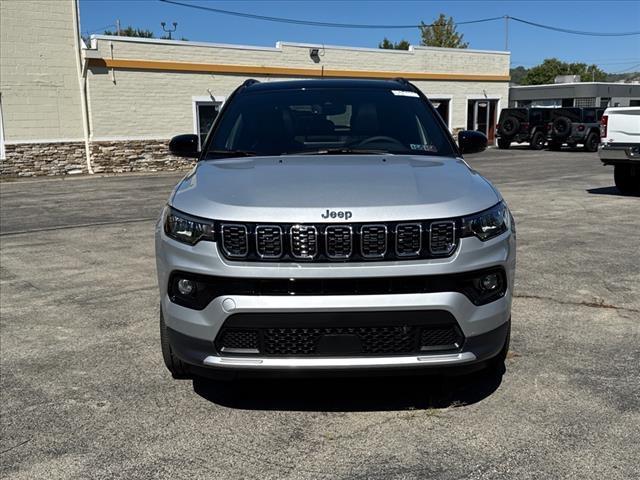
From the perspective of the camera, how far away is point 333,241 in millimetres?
2902

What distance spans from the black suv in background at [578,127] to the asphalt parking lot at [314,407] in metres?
25.0

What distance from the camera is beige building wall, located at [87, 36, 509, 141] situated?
2178 centimetres

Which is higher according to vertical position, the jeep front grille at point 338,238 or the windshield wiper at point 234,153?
the windshield wiper at point 234,153

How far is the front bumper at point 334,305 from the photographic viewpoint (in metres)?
2.87

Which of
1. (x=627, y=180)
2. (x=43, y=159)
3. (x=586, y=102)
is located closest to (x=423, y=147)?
(x=627, y=180)

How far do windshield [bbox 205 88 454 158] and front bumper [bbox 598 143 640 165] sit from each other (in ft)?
27.2

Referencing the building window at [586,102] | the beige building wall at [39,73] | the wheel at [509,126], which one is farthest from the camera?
the building window at [586,102]

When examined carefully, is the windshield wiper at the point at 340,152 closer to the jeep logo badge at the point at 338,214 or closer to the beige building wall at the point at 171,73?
the jeep logo badge at the point at 338,214

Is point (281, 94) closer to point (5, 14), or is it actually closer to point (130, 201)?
point (130, 201)

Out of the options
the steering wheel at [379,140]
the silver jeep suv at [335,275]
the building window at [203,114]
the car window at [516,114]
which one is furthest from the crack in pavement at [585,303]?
the car window at [516,114]

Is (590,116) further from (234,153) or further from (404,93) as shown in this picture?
(234,153)

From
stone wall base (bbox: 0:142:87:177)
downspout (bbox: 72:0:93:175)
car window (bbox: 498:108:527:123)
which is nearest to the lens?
stone wall base (bbox: 0:142:87:177)

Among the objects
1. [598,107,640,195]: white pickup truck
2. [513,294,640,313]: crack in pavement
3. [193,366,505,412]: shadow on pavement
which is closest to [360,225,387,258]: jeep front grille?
[193,366,505,412]: shadow on pavement

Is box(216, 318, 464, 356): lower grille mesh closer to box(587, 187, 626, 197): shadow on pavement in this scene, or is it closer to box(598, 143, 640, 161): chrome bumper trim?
box(598, 143, 640, 161): chrome bumper trim
